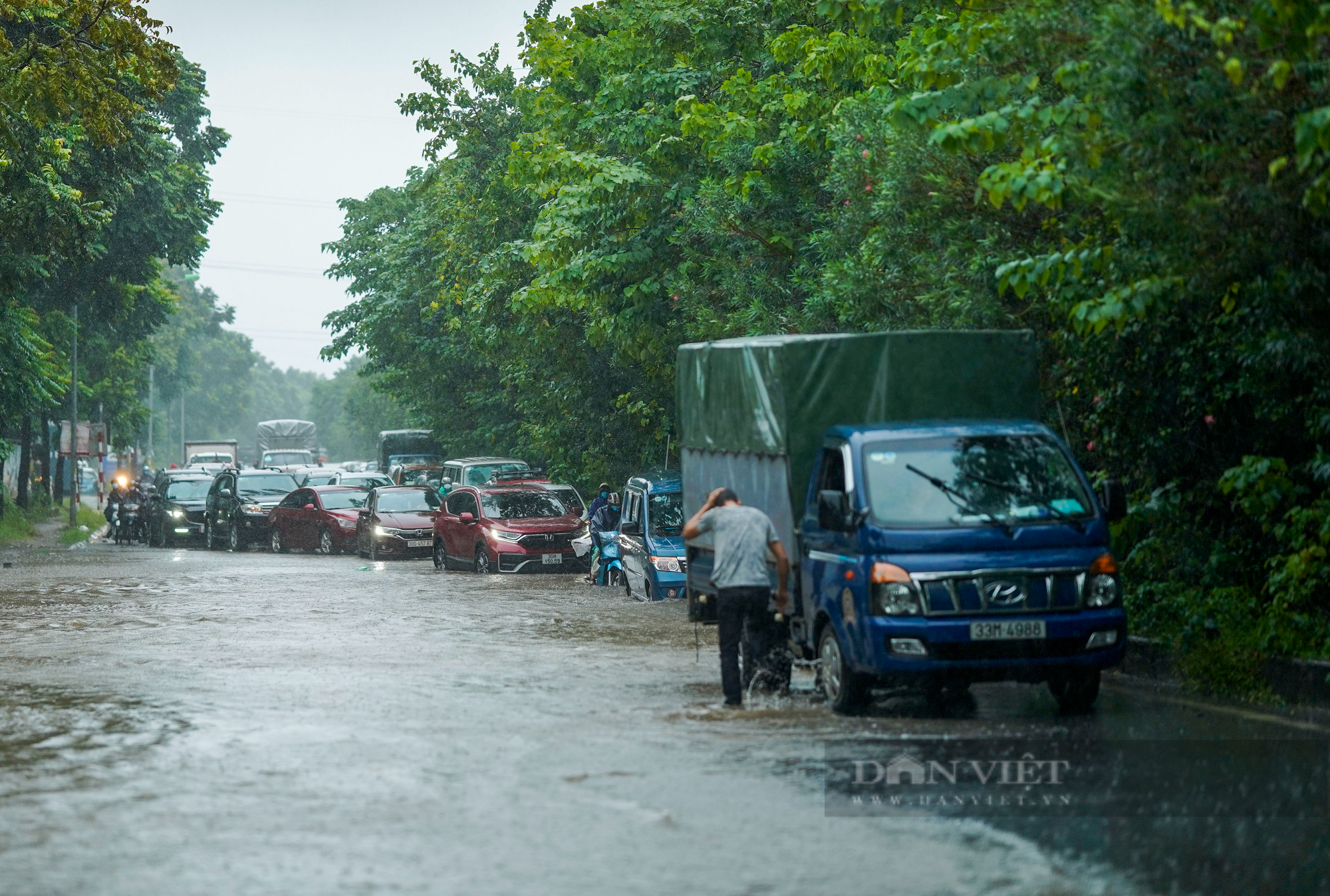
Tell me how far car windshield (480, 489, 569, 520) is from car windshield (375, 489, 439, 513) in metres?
4.64

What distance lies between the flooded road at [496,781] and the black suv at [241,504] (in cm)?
2220

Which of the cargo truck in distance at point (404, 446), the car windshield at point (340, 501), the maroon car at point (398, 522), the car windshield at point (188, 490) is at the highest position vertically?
the cargo truck in distance at point (404, 446)

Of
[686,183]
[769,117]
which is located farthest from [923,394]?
[686,183]

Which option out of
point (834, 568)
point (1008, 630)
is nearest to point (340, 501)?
point (834, 568)

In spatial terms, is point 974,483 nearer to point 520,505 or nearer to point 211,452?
point 520,505

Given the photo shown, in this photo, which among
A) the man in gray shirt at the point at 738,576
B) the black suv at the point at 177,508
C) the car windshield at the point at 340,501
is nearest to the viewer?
the man in gray shirt at the point at 738,576

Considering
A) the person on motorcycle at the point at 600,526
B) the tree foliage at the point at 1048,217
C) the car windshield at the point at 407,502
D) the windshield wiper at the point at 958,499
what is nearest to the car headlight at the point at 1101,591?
the windshield wiper at the point at 958,499

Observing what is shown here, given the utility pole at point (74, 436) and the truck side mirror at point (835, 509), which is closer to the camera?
the truck side mirror at point (835, 509)

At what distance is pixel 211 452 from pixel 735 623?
73280 millimetres

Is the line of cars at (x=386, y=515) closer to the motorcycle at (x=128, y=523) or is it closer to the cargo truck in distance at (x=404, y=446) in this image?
the motorcycle at (x=128, y=523)

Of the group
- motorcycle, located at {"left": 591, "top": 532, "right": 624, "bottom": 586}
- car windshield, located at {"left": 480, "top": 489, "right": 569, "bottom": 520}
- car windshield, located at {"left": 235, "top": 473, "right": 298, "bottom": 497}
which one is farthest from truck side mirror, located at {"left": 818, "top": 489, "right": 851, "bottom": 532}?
car windshield, located at {"left": 235, "top": 473, "right": 298, "bottom": 497}

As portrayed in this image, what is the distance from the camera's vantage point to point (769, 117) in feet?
77.2

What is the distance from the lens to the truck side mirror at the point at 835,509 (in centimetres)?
1133

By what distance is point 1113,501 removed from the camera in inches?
459
